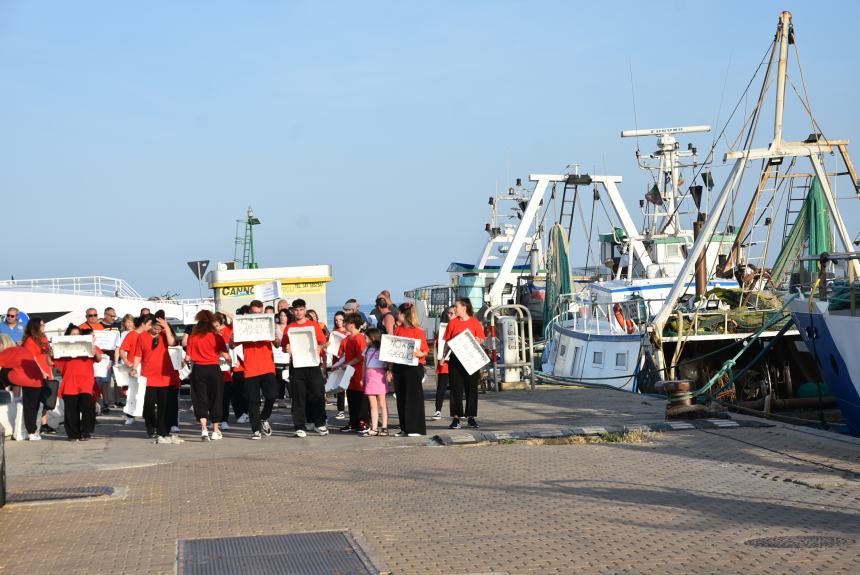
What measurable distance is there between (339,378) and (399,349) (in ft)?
5.72

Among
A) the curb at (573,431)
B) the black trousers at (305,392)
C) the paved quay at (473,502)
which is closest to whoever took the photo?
the paved quay at (473,502)

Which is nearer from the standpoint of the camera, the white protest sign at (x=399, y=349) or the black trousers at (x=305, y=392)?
the white protest sign at (x=399, y=349)

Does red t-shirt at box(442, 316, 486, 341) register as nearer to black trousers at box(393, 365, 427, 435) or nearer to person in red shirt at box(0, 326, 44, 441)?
black trousers at box(393, 365, 427, 435)

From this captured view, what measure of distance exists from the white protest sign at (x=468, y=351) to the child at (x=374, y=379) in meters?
0.98

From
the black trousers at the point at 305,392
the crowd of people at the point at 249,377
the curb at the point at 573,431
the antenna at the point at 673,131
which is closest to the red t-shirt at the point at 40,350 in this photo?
the crowd of people at the point at 249,377

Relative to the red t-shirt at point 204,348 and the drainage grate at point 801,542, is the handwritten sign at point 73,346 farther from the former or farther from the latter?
the drainage grate at point 801,542

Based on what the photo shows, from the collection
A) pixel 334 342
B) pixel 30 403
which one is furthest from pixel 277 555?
pixel 30 403

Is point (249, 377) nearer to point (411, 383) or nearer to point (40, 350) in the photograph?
point (411, 383)

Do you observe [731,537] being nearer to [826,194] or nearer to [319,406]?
[319,406]

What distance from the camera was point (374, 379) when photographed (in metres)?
15.3

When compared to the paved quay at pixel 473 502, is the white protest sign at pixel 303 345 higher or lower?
higher

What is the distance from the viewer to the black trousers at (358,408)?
15.9 metres

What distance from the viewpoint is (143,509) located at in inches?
381

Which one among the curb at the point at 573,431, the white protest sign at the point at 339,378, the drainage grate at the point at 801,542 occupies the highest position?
the white protest sign at the point at 339,378
